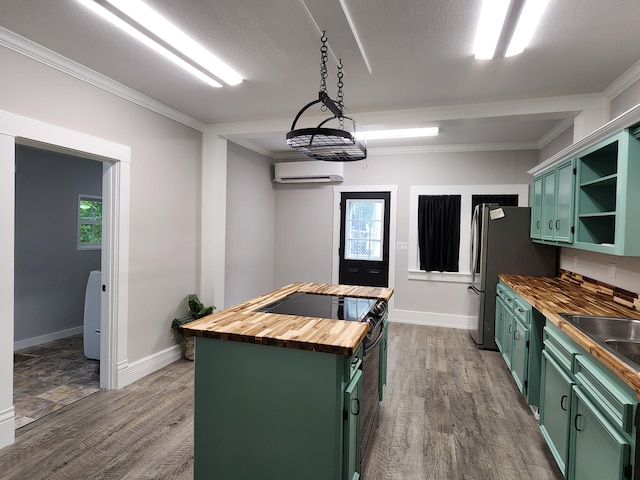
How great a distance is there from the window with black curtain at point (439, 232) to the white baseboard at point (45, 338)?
484cm

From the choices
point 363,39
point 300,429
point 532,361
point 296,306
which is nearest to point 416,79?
point 363,39

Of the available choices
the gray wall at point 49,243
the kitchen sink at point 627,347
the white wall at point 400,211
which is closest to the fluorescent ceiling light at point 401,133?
the white wall at point 400,211

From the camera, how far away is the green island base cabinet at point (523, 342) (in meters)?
2.64

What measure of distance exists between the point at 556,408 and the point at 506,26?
2181 millimetres

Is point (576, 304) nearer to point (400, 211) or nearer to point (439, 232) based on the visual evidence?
point (439, 232)

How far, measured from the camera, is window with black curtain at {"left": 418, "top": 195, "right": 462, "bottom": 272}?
5.07m

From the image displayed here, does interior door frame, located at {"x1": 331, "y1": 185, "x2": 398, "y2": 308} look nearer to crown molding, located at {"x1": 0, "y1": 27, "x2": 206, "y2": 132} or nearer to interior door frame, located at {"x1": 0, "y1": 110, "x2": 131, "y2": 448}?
crown molding, located at {"x1": 0, "y1": 27, "x2": 206, "y2": 132}

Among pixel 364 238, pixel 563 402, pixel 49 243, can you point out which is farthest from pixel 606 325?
pixel 49 243

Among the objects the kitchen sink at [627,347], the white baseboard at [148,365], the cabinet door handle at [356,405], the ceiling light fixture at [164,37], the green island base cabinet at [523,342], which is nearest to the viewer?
the cabinet door handle at [356,405]

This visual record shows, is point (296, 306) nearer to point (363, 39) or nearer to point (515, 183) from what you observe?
point (363, 39)

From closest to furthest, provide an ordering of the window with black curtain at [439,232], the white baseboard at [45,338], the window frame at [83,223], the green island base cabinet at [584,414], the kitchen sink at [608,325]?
the green island base cabinet at [584,414], the kitchen sink at [608,325], the white baseboard at [45,338], the window frame at [83,223], the window with black curtain at [439,232]

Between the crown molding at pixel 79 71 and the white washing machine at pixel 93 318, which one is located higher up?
the crown molding at pixel 79 71

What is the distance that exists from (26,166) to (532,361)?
5507 mm

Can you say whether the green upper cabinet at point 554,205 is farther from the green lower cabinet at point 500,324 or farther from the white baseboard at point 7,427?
the white baseboard at point 7,427
